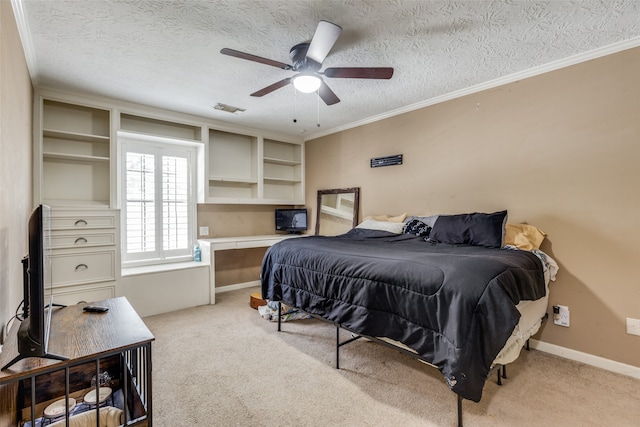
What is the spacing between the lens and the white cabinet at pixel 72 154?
121 inches

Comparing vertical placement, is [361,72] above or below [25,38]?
below

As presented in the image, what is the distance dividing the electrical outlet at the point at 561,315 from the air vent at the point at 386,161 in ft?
6.95

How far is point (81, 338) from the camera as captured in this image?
4.43 ft

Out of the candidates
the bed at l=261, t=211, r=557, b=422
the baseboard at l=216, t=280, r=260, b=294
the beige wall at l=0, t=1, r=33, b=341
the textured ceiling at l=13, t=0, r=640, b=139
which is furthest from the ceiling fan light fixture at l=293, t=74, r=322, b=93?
the baseboard at l=216, t=280, r=260, b=294

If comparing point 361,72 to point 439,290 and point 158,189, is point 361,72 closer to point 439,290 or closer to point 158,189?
point 439,290

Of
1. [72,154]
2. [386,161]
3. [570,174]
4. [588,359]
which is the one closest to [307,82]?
[386,161]

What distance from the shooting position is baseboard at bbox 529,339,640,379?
7.28 feet

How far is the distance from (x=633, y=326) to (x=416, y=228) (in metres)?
1.75

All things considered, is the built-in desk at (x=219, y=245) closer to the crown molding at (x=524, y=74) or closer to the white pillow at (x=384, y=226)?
the white pillow at (x=384, y=226)

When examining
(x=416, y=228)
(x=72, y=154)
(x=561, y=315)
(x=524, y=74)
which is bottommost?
(x=561, y=315)

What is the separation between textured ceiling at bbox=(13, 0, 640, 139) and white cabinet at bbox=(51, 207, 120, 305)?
1.31 meters

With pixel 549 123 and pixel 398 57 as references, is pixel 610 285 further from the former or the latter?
pixel 398 57

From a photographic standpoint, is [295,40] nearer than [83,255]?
Yes

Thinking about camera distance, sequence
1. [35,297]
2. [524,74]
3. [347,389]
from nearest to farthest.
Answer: [35,297] → [347,389] → [524,74]
